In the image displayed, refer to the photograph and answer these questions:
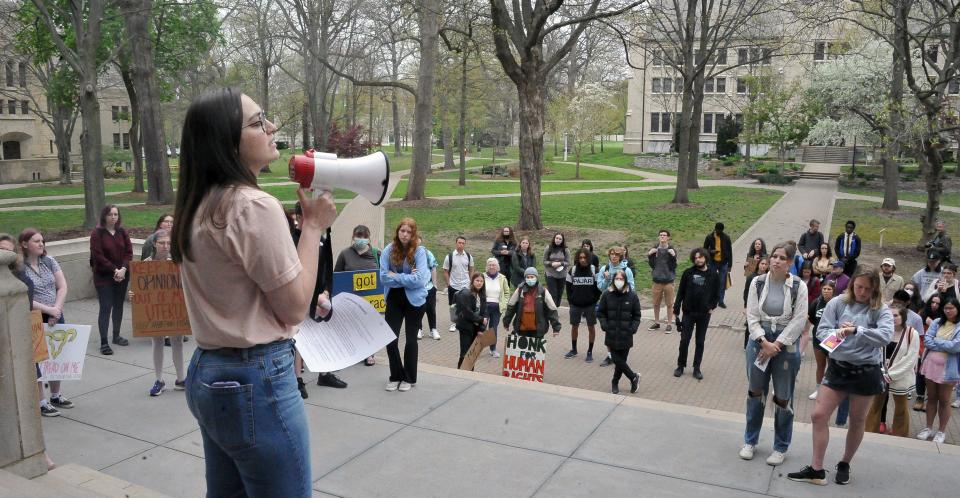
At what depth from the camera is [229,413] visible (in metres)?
2.17

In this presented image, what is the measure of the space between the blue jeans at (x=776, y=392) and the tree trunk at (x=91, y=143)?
57.0 feet

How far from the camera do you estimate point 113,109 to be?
6588 centimetres

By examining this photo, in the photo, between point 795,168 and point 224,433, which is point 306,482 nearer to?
point 224,433

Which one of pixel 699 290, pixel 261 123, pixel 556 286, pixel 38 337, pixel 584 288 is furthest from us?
pixel 556 286

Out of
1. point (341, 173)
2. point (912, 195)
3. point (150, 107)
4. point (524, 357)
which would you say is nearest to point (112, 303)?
point (524, 357)

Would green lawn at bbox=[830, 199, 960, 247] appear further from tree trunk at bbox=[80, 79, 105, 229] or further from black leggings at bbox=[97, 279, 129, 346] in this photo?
tree trunk at bbox=[80, 79, 105, 229]

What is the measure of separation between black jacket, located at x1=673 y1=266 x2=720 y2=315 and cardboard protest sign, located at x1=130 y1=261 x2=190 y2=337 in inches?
252

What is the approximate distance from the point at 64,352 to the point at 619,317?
6.34 metres

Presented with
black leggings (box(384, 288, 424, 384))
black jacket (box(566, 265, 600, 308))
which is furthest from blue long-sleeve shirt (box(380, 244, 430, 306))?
black jacket (box(566, 265, 600, 308))

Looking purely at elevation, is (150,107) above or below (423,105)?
below

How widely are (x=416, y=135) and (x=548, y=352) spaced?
70.3 feet

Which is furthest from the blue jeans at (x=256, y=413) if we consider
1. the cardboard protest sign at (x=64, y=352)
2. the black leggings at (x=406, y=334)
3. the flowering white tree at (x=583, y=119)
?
the flowering white tree at (x=583, y=119)

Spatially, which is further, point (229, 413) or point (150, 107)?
point (150, 107)

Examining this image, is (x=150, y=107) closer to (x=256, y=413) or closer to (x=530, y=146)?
(x=530, y=146)
